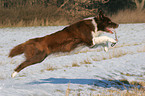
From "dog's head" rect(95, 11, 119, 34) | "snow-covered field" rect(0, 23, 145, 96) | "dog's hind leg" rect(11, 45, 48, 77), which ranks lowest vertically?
"snow-covered field" rect(0, 23, 145, 96)

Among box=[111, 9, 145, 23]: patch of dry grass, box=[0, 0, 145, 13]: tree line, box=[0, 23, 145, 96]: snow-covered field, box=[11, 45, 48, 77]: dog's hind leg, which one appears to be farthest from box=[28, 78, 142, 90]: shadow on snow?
box=[111, 9, 145, 23]: patch of dry grass

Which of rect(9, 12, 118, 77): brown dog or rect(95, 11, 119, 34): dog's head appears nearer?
rect(9, 12, 118, 77): brown dog

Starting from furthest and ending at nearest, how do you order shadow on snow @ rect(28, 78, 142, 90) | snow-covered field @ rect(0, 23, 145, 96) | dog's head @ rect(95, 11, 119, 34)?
shadow on snow @ rect(28, 78, 142, 90), dog's head @ rect(95, 11, 119, 34), snow-covered field @ rect(0, 23, 145, 96)

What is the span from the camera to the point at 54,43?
536 cm

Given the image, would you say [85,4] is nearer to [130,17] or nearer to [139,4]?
[130,17]

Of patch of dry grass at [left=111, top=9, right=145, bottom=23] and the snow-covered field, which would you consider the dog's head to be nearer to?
the snow-covered field

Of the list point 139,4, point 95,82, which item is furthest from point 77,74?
point 139,4

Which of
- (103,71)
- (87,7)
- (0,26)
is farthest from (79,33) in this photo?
(87,7)

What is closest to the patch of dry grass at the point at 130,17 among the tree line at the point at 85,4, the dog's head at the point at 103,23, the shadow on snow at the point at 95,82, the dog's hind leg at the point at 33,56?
the tree line at the point at 85,4

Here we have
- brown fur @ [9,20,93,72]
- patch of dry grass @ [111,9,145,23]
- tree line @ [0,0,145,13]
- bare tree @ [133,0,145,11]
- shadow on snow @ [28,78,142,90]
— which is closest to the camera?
brown fur @ [9,20,93,72]

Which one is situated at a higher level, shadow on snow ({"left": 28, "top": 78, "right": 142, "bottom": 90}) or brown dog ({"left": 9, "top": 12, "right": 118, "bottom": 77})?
brown dog ({"left": 9, "top": 12, "right": 118, "bottom": 77})

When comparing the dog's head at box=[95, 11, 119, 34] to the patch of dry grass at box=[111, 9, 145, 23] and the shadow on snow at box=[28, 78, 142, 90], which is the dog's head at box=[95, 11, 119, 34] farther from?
the patch of dry grass at box=[111, 9, 145, 23]

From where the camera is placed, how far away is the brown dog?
212 inches

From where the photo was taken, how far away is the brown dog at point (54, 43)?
5.38 metres
